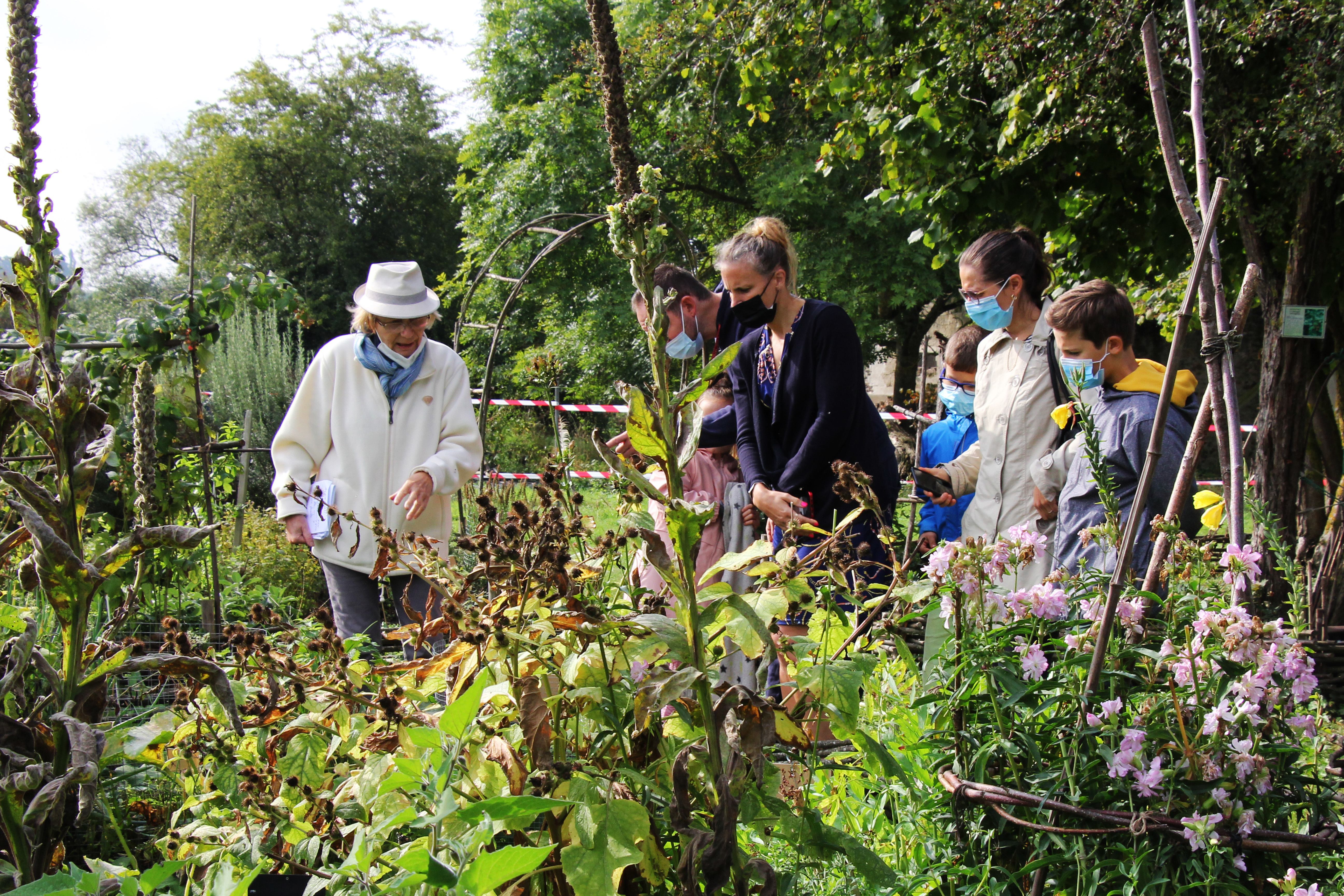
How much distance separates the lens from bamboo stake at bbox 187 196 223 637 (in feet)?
10.8

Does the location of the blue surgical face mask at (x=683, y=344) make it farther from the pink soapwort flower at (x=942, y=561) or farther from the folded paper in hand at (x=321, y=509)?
the pink soapwort flower at (x=942, y=561)

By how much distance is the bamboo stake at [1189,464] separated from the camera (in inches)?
51.6

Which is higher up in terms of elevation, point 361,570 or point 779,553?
point 779,553

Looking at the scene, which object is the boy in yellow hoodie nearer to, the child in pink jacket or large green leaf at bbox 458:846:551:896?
the child in pink jacket

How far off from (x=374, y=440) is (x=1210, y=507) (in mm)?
2748

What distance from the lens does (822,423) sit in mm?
3049

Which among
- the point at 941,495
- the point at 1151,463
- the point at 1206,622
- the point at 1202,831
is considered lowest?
the point at 1202,831

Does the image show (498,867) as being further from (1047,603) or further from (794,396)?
(794,396)

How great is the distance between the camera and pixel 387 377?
3.35 metres

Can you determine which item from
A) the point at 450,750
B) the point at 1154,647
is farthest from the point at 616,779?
the point at 1154,647

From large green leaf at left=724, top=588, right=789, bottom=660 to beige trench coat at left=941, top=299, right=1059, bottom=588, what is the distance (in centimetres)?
201

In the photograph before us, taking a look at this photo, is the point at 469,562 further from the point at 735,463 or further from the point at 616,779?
the point at 616,779

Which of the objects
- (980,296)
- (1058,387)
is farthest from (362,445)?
(1058,387)

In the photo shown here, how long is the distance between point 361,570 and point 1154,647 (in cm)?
255
